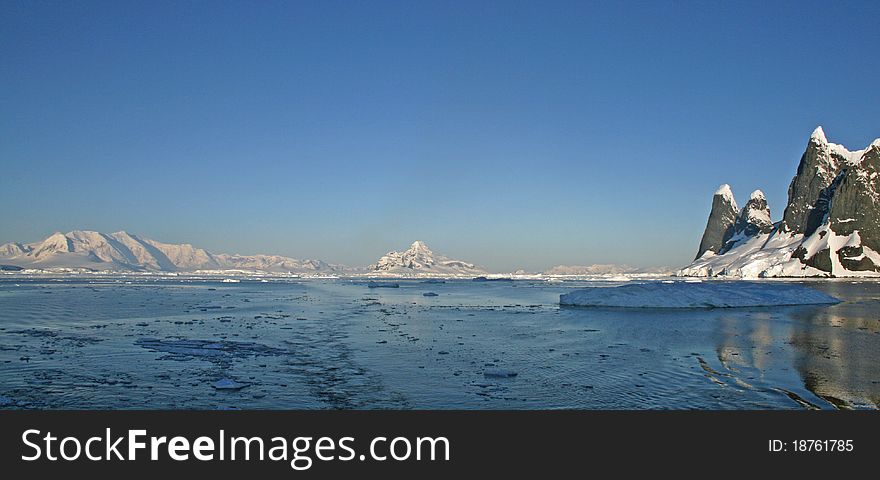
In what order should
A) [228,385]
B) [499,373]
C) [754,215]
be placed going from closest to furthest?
1. [228,385]
2. [499,373]
3. [754,215]

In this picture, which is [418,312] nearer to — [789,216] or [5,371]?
[5,371]

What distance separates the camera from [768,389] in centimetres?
1266

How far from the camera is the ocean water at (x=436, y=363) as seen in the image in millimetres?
11680

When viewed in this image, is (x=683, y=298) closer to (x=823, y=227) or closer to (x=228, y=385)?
(x=228, y=385)

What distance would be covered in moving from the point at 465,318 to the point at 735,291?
24.1 metres

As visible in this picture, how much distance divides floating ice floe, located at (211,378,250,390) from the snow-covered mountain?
448 ft

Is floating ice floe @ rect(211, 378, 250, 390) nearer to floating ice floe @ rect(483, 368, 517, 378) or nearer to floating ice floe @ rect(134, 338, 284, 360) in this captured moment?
floating ice floe @ rect(134, 338, 284, 360)

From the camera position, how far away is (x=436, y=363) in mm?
16266

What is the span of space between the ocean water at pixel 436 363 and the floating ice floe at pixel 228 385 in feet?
0.29

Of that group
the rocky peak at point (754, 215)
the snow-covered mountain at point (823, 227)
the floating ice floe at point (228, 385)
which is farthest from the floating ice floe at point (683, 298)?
the rocky peak at point (754, 215)

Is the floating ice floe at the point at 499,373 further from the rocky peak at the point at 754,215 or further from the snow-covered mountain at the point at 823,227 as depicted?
the rocky peak at the point at 754,215

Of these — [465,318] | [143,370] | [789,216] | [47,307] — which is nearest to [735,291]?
[465,318]

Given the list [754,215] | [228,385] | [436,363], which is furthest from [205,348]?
[754,215]

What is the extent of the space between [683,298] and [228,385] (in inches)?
1413
